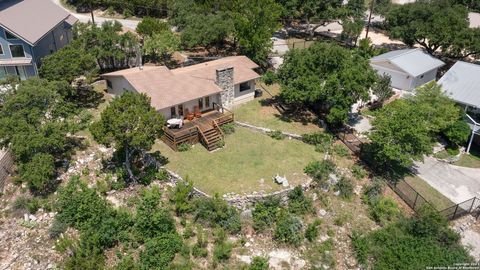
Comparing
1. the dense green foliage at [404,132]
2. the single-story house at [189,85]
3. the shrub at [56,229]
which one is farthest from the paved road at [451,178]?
the shrub at [56,229]

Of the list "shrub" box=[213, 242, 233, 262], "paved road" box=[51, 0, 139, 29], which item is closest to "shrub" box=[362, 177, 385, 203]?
"shrub" box=[213, 242, 233, 262]

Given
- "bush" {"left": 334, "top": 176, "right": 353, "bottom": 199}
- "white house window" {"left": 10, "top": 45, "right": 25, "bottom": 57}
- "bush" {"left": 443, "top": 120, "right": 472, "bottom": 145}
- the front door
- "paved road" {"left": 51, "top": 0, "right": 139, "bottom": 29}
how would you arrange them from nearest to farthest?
1. "bush" {"left": 334, "top": 176, "right": 353, "bottom": 199}
2. "bush" {"left": 443, "top": 120, "right": 472, "bottom": 145}
3. "white house window" {"left": 10, "top": 45, "right": 25, "bottom": 57}
4. the front door
5. "paved road" {"left": 51, "top": 0, "right": 139, "bottom": 29}

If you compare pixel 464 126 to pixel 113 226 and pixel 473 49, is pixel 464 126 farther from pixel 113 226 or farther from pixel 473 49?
pixel 113 226

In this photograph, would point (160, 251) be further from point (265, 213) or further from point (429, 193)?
point (429, 193)

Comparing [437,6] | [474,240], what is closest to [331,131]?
[474,240]

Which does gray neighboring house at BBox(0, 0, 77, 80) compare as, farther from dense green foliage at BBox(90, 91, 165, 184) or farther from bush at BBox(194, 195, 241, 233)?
bush at BBox(194, 195, 241, 233)
